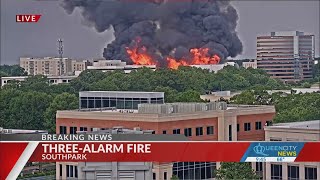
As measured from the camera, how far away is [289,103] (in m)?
15.6

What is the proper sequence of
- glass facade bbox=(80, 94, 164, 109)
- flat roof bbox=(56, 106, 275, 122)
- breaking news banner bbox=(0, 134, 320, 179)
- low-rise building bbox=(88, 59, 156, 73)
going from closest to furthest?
1. breaking news banner bbox=(0, 134, 320, 179)
2. flat roof bbox=(56, 106, 275, 122)
3. glass facade bbox=(80, 94, 164, 109)
4. low-rise building bbox=(88, 59, 156, 73)

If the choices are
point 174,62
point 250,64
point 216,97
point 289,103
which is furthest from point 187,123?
point 174,62

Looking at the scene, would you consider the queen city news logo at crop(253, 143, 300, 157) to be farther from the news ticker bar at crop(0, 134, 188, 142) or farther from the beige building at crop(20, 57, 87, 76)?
the beige building at crop(20, 57, 87, 76)

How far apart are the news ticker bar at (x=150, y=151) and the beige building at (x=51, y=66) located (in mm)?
20033

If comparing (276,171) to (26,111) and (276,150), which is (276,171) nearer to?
(276,150)

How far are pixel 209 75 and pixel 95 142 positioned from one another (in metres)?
18.7

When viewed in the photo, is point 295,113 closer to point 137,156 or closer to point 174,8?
point 137,156

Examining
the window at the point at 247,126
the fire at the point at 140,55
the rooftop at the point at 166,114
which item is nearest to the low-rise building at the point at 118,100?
the rooftop at the point at 166,114

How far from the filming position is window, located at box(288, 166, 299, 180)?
9.75 m

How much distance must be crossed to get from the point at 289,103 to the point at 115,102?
11.6ft

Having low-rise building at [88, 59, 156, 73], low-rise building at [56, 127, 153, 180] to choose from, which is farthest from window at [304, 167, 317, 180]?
low-rise building at [88, 59, 156, 73]

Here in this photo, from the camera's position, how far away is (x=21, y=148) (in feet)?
15.9

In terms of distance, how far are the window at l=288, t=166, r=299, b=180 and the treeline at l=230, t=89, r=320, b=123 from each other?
9.31 ft

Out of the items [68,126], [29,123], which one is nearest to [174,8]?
[29,123]
